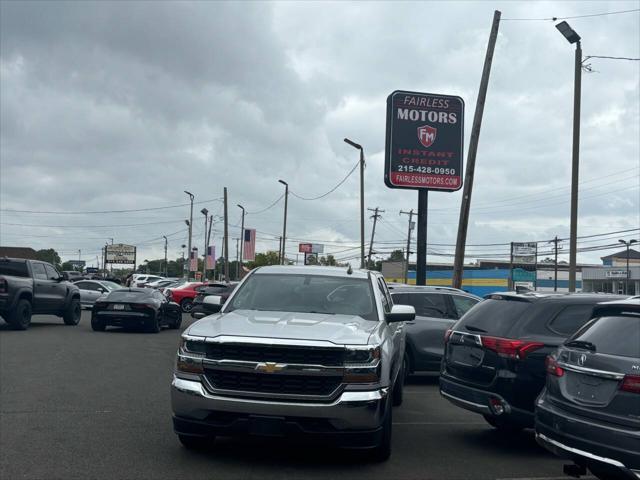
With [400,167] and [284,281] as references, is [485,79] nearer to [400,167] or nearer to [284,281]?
[400,167]

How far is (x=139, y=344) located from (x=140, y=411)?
9.67 m

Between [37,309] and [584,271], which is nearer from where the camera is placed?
[37,309]

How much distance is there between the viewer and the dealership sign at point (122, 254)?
12488 centimetres

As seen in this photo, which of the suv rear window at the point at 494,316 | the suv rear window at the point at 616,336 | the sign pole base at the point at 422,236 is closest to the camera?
the suv rear window at the point at 616,336

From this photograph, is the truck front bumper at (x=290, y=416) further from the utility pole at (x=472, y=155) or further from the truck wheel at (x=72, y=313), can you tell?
the truck wheel at (x=72, y=313)

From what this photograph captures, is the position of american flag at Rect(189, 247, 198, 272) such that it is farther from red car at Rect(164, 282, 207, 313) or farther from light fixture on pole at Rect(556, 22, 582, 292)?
light fixture on pole at Rect(556, 22, 582, 292)

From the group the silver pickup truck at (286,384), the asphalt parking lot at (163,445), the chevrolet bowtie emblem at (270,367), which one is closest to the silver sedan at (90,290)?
the asphalt parking lot at (163,445)

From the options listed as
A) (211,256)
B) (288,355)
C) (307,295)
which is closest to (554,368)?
(288,355)

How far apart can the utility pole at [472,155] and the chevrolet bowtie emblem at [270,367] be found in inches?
677

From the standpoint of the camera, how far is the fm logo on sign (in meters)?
25.2

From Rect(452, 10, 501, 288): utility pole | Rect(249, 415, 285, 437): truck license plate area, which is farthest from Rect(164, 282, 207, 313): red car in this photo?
Rect(249, 415, 285, 437): truck license plate area

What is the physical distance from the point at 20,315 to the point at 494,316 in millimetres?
16640

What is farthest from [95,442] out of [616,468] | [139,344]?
[139,344]

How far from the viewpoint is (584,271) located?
8044 cm
